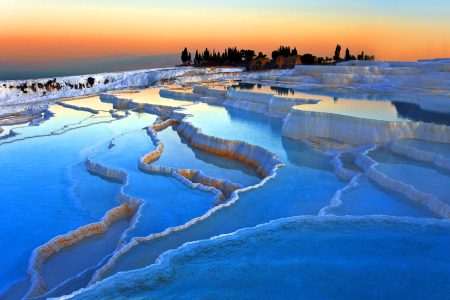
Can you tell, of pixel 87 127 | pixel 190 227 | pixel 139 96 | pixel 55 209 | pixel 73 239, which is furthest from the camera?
pixel 139 96

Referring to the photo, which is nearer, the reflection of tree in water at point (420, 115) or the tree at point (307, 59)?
the reflection of tree in water at point (420, 115)

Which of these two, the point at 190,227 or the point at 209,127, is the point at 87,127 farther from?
the point at 190,227

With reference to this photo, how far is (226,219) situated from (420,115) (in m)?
8.73

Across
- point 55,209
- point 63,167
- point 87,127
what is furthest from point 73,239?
point 87,127

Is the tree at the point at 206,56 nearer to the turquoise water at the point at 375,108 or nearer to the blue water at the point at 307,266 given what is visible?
the turquoise water at the point at 375,108

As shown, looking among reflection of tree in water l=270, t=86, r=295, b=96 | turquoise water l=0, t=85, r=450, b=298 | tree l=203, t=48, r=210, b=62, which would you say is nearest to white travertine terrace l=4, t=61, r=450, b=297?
turquoise water l=0, t=85, r=450, b=298

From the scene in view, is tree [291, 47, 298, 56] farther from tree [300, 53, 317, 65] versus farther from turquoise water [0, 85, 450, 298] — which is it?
turquoise water [0, 85, 450, 298]

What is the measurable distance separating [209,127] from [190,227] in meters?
8.32

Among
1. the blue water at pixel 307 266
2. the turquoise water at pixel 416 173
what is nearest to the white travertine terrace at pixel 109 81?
the turquoise water at pixel 416 173

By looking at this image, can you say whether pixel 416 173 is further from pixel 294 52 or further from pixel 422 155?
pixel 294 52

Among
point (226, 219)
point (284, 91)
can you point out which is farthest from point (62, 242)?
point (284, 91)

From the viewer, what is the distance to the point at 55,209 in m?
8.50

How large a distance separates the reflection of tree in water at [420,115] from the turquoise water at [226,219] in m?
2.69

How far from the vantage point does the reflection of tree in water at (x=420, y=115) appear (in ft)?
39.6
